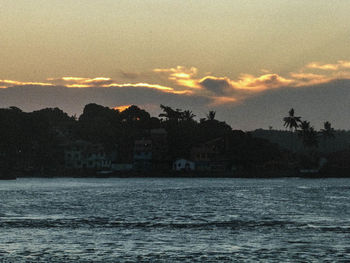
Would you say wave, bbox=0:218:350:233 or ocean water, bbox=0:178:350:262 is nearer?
ocean water, bbox=0:178:350:262

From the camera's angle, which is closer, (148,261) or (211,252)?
(148,261)

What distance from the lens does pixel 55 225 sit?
4922cm

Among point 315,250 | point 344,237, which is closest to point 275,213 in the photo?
point 344,237

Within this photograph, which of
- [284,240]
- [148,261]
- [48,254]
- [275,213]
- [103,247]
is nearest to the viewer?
[148,261]

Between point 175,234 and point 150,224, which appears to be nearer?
point 175,234

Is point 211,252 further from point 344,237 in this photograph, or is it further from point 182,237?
point 344,237

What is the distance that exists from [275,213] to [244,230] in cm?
1762

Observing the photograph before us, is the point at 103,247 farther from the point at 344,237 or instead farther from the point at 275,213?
the point at 275,213

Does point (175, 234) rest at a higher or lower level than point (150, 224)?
lower

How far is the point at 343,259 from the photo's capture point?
3178 centimetres

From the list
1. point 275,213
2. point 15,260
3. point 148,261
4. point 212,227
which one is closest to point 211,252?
point 148,261

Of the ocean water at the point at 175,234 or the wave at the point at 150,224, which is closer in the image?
the ocean water at the point at 175,234

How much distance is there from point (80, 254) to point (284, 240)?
12.9 metres

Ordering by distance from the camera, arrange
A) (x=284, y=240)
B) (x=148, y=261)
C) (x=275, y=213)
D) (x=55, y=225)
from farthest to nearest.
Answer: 1. (x=275, y=213)
2. (x=55, y=225)
3. (x=284, y=240)
4. (x=148, y=261)
